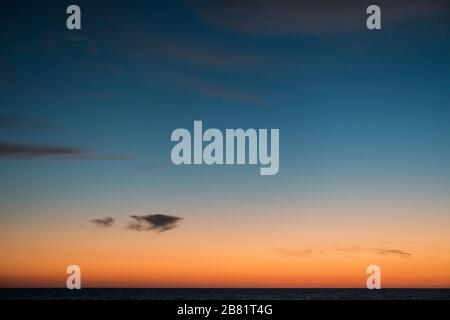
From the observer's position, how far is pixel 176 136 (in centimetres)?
1612
